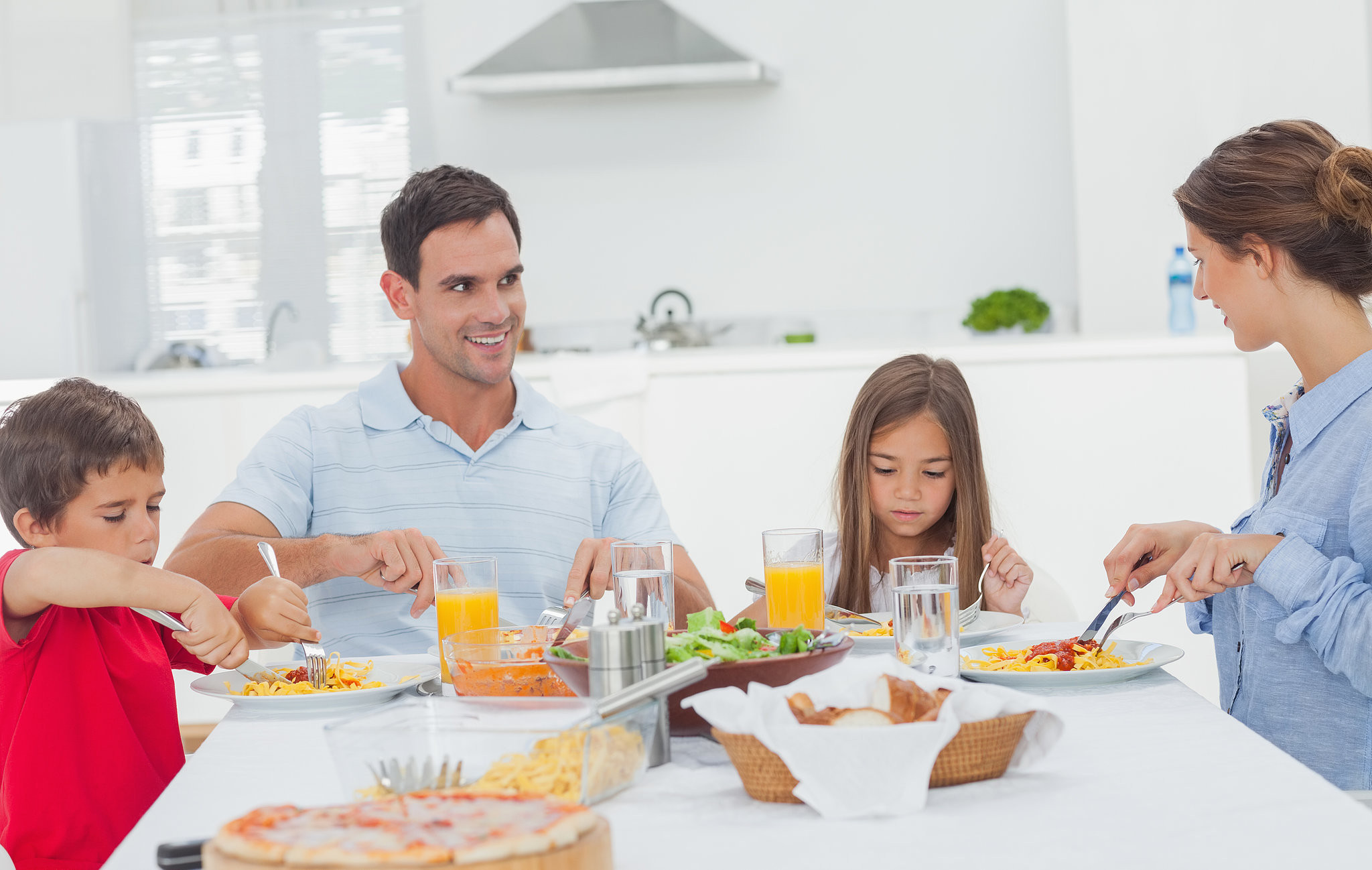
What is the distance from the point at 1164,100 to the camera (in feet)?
13.2

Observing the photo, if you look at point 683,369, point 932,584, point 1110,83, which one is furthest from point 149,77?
point 932,584

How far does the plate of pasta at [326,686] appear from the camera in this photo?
1249mm

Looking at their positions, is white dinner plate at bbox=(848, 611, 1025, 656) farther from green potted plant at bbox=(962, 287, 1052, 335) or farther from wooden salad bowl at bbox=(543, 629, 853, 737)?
green potted plant at bbox=(962, 287, 1052, 335)

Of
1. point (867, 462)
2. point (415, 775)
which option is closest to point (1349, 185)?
point (867, 462)

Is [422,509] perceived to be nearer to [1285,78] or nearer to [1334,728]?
[1334,728]

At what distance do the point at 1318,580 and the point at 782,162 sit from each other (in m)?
3.84

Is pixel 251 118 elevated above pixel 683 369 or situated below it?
above

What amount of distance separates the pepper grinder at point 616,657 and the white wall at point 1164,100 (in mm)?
3195

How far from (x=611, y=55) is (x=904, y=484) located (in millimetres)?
3170

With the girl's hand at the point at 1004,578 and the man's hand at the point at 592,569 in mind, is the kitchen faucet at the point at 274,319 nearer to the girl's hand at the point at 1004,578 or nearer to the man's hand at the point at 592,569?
the man's hand at the point at 592,569

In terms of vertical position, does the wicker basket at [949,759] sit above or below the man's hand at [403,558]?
below

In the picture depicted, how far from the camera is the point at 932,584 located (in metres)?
1.24

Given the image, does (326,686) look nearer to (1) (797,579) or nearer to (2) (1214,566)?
(1) (797,579)

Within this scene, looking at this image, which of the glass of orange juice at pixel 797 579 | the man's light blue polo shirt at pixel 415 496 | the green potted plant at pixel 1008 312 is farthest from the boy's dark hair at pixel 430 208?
the green potted plant at pixel 1008 312
